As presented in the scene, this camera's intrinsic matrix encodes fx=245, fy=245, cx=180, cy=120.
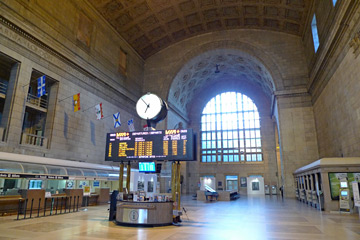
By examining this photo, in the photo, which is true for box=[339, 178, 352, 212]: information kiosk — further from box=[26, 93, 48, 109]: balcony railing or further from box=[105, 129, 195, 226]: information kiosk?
box=[26, 93, 48, 109]: balcony railing

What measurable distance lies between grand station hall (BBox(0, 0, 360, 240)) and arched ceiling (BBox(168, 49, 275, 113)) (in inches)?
10.4

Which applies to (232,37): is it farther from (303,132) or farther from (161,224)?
(161,224)

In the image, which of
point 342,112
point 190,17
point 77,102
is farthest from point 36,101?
point 342,112

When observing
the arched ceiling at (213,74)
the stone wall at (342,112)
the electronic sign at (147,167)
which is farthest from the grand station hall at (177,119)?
the arched ceiling at (213,74)

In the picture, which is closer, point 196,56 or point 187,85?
point 196,56

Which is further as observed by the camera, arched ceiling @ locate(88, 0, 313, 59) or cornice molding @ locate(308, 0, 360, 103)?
arched ceiling @ locate(88, 0, 313, 59)

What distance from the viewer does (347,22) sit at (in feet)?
44.4

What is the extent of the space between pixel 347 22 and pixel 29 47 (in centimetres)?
1860

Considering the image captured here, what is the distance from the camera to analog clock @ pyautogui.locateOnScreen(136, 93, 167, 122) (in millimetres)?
9391

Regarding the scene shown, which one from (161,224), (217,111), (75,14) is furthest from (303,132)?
(75,14)

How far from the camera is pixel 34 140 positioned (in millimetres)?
16438

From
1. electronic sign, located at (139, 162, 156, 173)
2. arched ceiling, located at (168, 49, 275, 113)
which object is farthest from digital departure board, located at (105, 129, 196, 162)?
arched ceiling, located at (168, 49, 275, 113)

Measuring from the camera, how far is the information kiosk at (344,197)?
38.9ft

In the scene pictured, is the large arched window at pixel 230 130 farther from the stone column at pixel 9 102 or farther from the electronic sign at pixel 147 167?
the electronic sign at pixel 147 167
